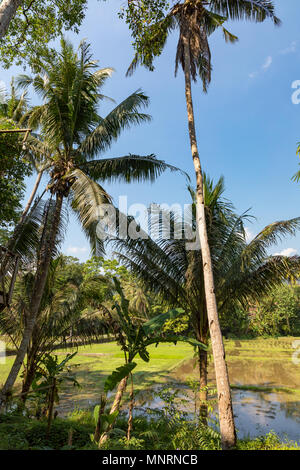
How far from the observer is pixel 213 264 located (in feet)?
22.5

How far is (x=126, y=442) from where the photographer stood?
4.47 m

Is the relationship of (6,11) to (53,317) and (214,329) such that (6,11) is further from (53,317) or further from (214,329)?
(53,317)

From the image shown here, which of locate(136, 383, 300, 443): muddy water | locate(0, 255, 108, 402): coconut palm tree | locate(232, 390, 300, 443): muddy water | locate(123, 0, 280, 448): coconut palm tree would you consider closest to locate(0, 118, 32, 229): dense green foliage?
locate(0, 255, 108, 402): coconut palm tree

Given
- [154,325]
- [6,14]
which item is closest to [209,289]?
[154,325]

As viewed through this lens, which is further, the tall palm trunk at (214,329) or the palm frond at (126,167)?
the palm frond at (126,167)

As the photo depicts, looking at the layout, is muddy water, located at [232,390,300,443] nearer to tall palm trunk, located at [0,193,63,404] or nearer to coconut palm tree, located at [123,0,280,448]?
coconut palm tree, located at [123,0,280,448]

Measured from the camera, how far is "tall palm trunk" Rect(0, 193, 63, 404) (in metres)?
6.09

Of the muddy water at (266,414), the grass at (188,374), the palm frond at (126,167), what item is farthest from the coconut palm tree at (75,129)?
the muddy water at (266,414)

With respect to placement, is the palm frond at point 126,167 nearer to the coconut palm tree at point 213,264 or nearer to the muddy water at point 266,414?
the coconut palm tree at point 213,264

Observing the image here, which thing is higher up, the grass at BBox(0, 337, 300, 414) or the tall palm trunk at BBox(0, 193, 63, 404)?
the tall palm trunk at BBox(0, 193, 63, 404)

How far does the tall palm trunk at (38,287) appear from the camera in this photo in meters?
6.09

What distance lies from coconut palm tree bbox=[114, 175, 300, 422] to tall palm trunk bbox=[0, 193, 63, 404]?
1.72m

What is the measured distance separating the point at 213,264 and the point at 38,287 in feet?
14.6

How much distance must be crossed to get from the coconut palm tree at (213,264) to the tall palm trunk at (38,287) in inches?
67.6
